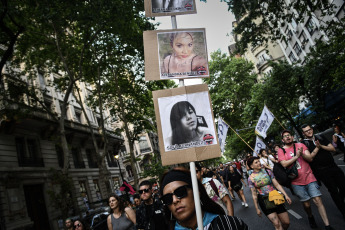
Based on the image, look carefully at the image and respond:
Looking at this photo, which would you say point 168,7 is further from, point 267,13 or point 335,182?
point 267,13

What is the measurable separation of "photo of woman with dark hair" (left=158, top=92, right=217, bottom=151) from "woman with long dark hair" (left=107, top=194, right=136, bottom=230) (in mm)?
3237

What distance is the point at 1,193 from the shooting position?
13.6 m

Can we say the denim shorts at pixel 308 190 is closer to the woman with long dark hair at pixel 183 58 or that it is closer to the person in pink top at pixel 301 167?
the person in pink top at pixel 301 167

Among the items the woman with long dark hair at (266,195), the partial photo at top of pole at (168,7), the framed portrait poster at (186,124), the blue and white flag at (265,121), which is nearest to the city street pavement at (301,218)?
the woman with long dark hair at (266,195)

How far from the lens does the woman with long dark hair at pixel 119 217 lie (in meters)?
4.81

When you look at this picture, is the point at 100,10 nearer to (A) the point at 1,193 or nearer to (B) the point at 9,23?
(B) the point at 9,23

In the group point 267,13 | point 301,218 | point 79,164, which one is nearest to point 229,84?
point 79,164

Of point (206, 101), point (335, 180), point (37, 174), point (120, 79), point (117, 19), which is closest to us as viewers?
point (206, 101)

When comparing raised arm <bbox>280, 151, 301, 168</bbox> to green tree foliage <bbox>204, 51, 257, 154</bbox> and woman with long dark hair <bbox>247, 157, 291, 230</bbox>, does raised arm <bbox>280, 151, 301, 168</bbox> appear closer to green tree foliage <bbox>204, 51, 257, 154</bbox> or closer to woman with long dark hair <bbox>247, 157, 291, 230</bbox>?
woman with long dark hair <bbox>247, 157, 291, 230</bbox>

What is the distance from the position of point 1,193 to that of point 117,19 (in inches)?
466

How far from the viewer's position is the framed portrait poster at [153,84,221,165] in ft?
7.46

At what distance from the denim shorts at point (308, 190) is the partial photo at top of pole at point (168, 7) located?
3.94m

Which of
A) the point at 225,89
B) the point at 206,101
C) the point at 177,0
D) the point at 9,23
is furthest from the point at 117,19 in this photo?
the point at 225,89

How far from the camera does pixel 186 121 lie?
7.75 ft
